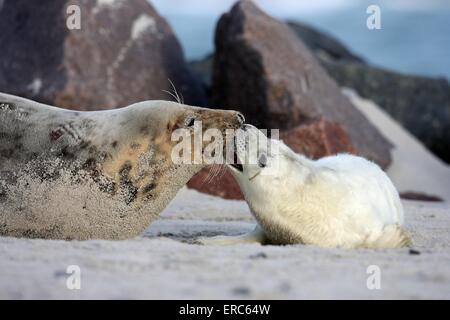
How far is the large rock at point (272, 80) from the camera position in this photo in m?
9.81

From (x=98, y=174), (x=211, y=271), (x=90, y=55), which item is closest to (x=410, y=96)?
(x=90, y=55)

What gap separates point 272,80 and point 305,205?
585 cm

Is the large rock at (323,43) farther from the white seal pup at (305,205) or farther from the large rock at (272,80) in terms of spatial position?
the white seal pup at (305,205)

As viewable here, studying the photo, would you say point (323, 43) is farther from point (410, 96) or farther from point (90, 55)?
point (90, 55)

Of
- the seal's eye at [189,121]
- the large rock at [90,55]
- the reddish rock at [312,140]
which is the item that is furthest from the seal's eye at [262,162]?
the large rock at [90,55]

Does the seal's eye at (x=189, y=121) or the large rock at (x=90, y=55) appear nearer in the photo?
the seal's eye at (x=189, y=121)

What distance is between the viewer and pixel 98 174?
165 inches

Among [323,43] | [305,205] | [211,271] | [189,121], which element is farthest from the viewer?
[323,43]

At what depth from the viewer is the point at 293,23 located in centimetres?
2014

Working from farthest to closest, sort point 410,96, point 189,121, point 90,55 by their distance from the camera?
point 410,96 → point 90,55 → point 189,121

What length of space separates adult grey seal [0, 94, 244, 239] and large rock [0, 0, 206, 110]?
16.5 feet

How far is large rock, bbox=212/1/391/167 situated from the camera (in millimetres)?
9812

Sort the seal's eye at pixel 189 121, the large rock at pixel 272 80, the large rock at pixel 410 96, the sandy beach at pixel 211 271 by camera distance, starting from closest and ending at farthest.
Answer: the sandy beach at pixel 211 271 → the seal's eye at pixel 189 121 → the large rock at pixel 272 80 → the large rock at pixel 410 96

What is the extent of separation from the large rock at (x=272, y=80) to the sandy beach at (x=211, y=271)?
574 cm
